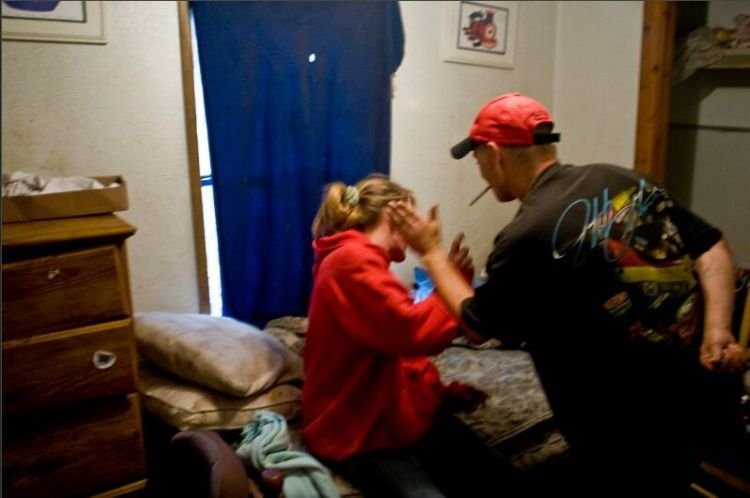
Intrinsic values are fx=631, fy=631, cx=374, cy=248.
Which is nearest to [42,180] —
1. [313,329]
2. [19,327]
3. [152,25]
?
[19,327]

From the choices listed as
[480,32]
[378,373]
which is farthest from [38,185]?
[480,32]

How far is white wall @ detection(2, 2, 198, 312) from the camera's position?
1469mm

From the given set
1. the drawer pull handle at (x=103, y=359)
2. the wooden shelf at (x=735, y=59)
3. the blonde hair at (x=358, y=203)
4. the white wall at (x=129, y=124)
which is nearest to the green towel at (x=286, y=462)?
the drawer pull handle at (x=103, y=359)

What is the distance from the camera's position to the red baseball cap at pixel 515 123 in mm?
1080

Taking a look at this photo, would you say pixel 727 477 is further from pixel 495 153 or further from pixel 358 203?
pixel 358 203

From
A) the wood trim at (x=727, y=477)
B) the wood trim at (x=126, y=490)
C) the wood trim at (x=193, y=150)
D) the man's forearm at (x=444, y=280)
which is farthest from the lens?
the wood trim at (x=193, y=150)

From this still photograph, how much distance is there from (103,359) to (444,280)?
61 centimetres

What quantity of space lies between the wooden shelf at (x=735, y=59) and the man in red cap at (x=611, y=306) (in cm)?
24

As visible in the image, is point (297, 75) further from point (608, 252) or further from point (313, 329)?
point (608, 252)

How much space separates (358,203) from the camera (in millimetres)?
1231

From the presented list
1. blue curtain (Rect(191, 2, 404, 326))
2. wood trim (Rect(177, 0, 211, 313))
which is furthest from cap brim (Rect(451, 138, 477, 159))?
wood trim (Rect(177, 0, 211, 313))

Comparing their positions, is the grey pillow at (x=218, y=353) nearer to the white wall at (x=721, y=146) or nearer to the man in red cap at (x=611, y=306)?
the man in red cap at (x=611, y=306)

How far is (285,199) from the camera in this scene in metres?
1.75

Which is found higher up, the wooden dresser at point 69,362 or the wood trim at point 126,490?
the wooden dresser at point 69,362
